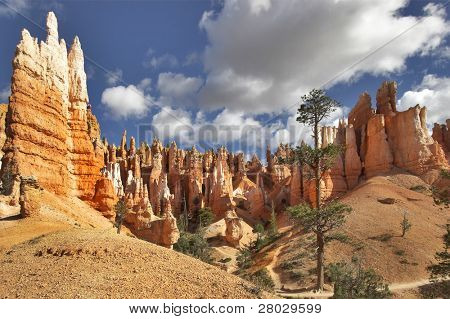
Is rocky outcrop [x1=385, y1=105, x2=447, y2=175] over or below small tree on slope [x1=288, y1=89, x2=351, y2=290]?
over

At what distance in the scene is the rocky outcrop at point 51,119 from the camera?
28219mm

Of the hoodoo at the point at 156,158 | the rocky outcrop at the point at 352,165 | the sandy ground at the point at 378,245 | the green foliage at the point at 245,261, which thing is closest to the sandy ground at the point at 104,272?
the hoodoo at the point at 156,158

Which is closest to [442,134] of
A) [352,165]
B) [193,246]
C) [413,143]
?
[413,143]

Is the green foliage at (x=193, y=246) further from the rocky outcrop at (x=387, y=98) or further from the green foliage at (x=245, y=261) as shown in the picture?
the rocky outcrop at (x=387, y=98)

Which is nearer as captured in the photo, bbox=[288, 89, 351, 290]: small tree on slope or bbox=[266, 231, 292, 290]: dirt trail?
bbox=[288, 89, 351, 290]: small tree on slope

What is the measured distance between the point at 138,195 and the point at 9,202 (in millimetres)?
36955

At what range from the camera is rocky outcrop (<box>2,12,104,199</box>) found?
28219 mm

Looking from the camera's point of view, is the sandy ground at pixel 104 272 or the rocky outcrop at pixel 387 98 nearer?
the sandy ground at pixel 104 272

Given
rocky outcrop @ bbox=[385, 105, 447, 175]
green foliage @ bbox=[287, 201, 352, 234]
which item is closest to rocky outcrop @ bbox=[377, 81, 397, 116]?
rocky outcrop @ bbox=[385, 105, 447, 175]

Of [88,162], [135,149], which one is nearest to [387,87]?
[88,162]

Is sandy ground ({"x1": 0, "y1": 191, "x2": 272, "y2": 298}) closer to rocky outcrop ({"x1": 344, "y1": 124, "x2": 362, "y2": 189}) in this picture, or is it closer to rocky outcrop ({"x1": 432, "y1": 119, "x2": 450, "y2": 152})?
rocky outcrop ({"x1": 344, "y1": 124, "x2": 362, "y2": 189})

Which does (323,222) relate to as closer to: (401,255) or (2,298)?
(401,255)

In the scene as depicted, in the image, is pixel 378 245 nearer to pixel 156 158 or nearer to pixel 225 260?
pixel 225 260

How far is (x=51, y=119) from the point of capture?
3133 centimetres
